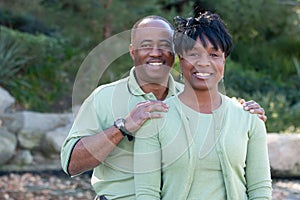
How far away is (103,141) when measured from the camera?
2484mm

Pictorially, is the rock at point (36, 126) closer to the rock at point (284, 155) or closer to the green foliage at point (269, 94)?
the rock at point (284, 155)

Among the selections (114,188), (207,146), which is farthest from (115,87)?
(207,146)

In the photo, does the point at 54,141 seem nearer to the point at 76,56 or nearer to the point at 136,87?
the point at 76,56

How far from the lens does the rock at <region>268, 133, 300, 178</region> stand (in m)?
7.38

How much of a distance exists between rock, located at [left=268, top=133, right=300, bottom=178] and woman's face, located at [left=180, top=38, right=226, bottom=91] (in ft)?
17.1

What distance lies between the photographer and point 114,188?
2.53 meters

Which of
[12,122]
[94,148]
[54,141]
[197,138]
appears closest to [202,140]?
[197,138]

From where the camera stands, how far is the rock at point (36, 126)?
8.02 meters

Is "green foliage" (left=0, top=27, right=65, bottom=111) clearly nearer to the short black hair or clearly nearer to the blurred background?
the blurred background

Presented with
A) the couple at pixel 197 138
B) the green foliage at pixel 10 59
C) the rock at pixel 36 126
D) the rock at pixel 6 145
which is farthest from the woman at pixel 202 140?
the green foliage at pixel 10 59

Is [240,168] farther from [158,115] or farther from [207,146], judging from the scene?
[158,115]

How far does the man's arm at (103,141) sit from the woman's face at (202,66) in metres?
0.14

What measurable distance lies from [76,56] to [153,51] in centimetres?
805

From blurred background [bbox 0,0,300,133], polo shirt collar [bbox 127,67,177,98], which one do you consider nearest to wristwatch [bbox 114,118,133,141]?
polo shirt collar [bbox 127,67,177,98]
